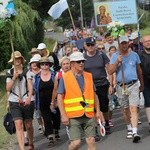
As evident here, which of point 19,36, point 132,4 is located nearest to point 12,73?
point 132,4

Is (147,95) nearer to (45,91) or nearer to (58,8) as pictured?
(45,91)

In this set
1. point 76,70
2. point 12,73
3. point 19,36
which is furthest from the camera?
point 19,36

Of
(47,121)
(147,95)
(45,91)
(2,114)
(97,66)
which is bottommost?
(2,114)

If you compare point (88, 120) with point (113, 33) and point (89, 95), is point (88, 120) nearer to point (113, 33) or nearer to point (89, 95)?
point (89, 95)

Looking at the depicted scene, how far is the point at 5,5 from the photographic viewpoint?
29.6ft

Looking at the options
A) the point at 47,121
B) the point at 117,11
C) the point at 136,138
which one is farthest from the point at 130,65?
the point at 117,11

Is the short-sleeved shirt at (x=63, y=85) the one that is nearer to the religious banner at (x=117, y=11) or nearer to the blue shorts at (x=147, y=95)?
the blue shorts at (x=147, y=95)

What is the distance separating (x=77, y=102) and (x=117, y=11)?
6713mm

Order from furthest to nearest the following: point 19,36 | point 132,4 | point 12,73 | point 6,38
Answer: point 19,36 → point 6,38 → point 132,4 → point 12,73

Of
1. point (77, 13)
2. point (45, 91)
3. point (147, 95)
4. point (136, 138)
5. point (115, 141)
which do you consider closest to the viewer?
point (136, 138)

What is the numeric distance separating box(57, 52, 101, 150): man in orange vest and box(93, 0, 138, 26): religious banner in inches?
243

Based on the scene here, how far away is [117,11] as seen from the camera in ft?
43.9

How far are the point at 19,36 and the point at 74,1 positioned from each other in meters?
60.5

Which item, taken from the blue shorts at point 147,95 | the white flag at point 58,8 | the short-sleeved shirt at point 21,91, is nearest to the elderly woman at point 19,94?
the short-sleeved shirt at point 21,91
